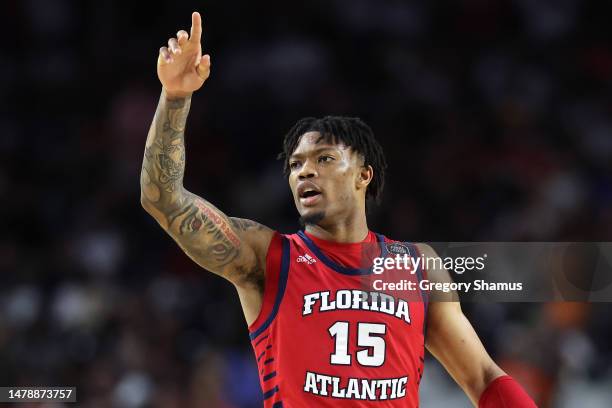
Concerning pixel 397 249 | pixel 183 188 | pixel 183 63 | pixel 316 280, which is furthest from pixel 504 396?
pixel 183 63

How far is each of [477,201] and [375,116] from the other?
132cm

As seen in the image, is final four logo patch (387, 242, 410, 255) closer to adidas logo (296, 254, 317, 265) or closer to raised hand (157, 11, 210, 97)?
adidas logo (296, 254, 317, 265)

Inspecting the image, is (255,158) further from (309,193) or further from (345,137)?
(309,193)

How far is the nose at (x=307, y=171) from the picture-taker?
4.02 m

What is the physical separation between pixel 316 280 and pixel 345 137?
66 cm

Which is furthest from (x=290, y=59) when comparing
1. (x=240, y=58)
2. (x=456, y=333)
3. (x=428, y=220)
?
(x=456, y=333)

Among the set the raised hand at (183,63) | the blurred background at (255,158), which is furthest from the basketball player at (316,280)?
the blurred background at (255,158)

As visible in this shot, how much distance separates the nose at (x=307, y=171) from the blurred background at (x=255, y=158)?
2858mm

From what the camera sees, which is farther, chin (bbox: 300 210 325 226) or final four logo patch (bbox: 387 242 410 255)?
final four logo patch (bbox: 387 242 410 255)

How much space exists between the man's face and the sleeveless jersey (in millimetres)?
170

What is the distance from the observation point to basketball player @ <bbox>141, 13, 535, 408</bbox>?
3572 millimetres

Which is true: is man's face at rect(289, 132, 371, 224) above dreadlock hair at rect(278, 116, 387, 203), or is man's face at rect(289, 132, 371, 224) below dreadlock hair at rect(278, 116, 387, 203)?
below

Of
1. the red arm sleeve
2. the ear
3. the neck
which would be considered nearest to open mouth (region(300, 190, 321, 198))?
the neck

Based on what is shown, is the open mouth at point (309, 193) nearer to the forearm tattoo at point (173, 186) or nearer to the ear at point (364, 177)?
the ear at point (364, 177)
